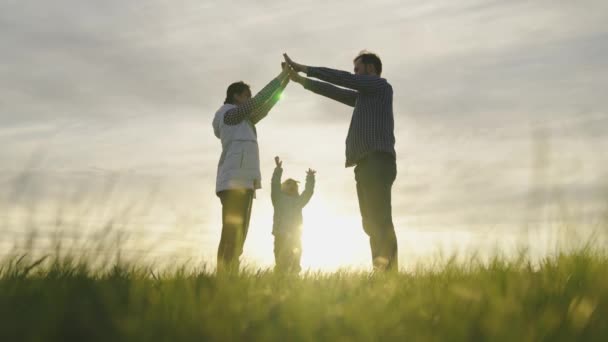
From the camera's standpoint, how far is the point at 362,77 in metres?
7.15

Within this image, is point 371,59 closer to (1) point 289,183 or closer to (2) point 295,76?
(2) point 295,76

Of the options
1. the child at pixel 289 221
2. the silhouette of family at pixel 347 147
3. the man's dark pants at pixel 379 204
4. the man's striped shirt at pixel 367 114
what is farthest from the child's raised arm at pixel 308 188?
the man's dark pants at pixel 379 204

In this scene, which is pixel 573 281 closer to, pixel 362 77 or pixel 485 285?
pixel 485 285

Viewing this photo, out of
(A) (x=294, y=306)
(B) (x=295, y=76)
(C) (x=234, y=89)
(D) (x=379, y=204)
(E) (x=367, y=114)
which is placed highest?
(B) (x=295, y=76)

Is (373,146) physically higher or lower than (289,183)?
lower

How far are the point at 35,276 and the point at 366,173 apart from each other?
3682 millimetres

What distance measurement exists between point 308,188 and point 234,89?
4.51 metres

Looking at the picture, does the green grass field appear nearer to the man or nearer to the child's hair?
the man

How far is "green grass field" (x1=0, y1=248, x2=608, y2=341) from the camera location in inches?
119

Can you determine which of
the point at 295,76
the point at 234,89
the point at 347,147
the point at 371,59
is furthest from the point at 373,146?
the point at 234,89

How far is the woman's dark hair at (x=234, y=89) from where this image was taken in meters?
7.66

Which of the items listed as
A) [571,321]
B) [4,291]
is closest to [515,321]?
[571,321]

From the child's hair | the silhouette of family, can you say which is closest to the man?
the silhouette of family

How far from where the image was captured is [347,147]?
7.32 m
